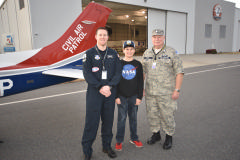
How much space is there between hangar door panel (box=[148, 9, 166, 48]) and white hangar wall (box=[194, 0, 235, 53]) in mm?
7710

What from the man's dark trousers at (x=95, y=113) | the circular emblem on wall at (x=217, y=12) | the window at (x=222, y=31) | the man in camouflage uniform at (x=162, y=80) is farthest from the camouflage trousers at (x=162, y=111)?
the window at (x=222, y=31)

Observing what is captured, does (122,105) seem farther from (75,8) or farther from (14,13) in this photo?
(14,13)

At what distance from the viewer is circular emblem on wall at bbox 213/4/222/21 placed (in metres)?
27.3

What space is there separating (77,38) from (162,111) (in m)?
2.86

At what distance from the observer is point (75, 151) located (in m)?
2.88

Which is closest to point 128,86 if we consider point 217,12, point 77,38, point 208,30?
point 77,38

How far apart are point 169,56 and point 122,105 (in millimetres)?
1097

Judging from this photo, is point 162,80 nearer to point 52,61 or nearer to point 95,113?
point 95,113

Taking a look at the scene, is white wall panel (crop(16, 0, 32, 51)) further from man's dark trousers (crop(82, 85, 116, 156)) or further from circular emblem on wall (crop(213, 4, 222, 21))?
circular emblem on wall (crop(213, 4, 222, 21))

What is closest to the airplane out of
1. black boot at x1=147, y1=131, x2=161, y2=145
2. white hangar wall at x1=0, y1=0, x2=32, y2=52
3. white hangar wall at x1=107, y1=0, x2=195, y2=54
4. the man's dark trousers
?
the man's dark trousers

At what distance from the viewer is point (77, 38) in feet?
14.7

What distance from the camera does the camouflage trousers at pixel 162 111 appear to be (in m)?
2.90

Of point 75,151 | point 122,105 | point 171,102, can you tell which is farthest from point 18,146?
point 171,102

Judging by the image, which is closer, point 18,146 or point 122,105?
point 122,105
